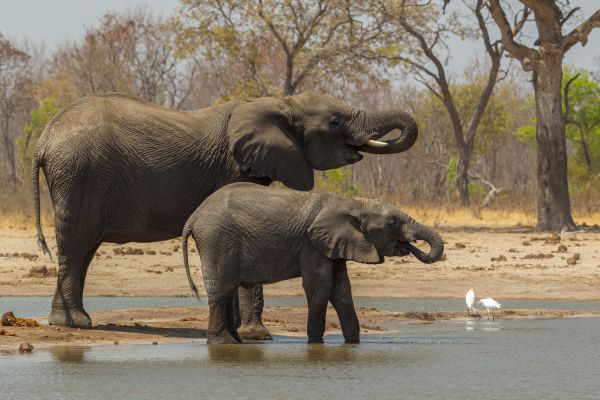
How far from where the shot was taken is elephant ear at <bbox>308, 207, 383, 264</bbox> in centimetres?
1217

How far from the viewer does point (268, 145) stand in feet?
43.5

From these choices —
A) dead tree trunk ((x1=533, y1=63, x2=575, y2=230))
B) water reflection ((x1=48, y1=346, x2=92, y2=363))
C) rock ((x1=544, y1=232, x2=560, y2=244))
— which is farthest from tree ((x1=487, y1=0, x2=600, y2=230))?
water reflection ((x1=48, y1=346, x2=92, y2=363))

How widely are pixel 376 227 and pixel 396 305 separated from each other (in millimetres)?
5713

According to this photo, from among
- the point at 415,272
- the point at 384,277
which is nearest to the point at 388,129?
the point at 384,277

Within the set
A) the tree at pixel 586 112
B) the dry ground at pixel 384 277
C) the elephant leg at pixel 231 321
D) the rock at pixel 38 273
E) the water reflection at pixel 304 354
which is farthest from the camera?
the tree at pixel 586 112

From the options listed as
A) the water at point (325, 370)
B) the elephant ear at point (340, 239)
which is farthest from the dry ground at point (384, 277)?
the elephant ear at point (340, 239)

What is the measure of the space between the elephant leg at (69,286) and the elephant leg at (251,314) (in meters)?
1.53

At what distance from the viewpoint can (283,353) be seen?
464 inches

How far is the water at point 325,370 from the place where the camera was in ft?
31.7

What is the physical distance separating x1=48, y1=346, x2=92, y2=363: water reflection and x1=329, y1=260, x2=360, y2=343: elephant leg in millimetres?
2242

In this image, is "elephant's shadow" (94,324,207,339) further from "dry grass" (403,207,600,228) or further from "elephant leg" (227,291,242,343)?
"dry grass" (403,207,600,228)

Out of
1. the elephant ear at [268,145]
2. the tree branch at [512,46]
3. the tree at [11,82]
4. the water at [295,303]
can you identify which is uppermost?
the tree at [11,82]

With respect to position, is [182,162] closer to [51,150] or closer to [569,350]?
[51,150]

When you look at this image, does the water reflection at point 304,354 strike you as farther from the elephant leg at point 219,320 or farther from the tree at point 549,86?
the tree at point 549,86
